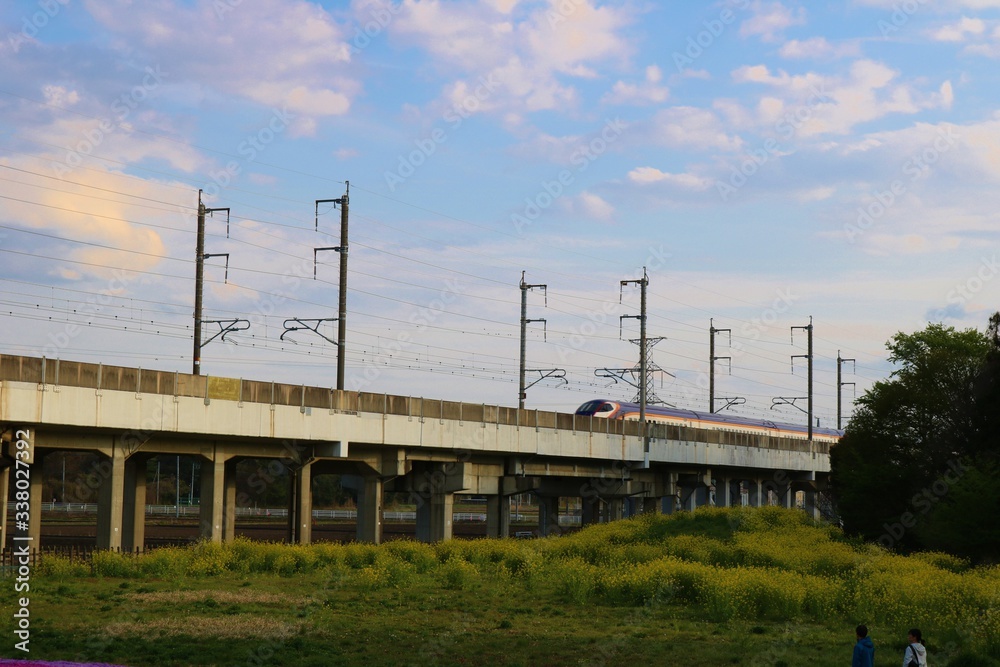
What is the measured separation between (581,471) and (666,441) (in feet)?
23.9

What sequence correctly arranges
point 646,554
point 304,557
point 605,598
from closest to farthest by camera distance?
point 605,598, point 304,557, point 646,554

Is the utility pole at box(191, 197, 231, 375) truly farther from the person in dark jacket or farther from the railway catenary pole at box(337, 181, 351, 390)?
the person in dark jacket

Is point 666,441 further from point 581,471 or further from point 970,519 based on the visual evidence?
point 970,519

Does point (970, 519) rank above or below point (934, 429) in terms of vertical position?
below

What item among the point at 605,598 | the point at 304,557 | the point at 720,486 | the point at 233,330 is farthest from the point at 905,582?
the point at 720,486

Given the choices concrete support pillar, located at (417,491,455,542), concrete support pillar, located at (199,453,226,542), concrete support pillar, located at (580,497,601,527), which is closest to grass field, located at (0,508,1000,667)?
concrete support pillar, located at (199,453,226,542)

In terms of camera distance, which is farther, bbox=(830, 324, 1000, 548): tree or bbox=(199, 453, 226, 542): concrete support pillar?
bbox=(830, 324, 1000, 548): tree

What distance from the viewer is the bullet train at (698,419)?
7756 cm

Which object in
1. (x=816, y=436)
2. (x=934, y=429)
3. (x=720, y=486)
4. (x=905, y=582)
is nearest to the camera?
(x=905, y=582)

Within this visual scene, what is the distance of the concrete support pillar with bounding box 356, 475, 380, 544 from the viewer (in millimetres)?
50156

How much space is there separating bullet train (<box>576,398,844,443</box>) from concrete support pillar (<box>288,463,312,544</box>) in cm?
3202

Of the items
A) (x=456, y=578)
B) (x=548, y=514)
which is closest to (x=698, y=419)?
(x=548, y=514)

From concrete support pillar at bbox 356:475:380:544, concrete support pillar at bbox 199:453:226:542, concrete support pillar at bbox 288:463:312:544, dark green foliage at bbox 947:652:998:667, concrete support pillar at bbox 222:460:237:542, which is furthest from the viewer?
concrete support pillar at bbox 356:475:380:544

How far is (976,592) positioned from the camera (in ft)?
90.0
